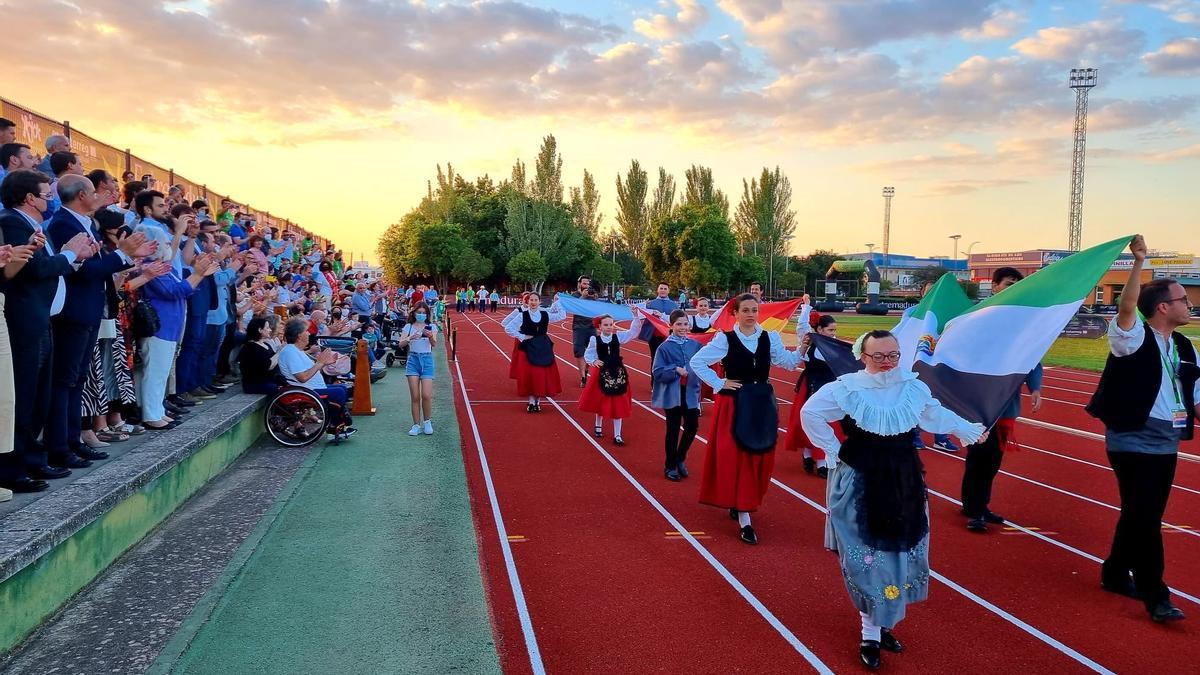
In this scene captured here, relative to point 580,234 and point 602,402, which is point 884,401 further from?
point 580,234

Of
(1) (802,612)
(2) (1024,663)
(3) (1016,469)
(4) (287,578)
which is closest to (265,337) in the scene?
(4) (287,578)

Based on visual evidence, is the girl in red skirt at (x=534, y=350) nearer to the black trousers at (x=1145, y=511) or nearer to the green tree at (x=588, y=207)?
the black trousers at (x=1145, y=511)

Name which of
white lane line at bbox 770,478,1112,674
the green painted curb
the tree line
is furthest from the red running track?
the tree line

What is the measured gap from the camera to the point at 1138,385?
15.1 feet

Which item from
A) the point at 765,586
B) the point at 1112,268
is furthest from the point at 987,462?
the point at 1112,268

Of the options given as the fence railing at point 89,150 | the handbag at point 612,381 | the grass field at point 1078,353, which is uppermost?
the fence railing at point 89,150

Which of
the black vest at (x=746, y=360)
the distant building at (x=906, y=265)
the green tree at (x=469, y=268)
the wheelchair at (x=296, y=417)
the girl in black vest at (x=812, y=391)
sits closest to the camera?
the black vest at (x=746, y=360)

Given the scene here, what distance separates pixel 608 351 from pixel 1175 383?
608cm

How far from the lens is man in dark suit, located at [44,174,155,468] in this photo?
507 centimetres

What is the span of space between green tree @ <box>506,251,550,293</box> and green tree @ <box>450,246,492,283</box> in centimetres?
289

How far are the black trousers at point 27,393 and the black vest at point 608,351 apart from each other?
5958 mm

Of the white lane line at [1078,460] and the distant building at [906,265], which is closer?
the white lane line at [1078,460]

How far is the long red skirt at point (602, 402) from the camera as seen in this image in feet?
31.7

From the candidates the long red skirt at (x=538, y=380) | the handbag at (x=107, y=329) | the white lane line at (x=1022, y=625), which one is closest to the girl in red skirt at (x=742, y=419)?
the white lane line at (x=1022, y=625)
